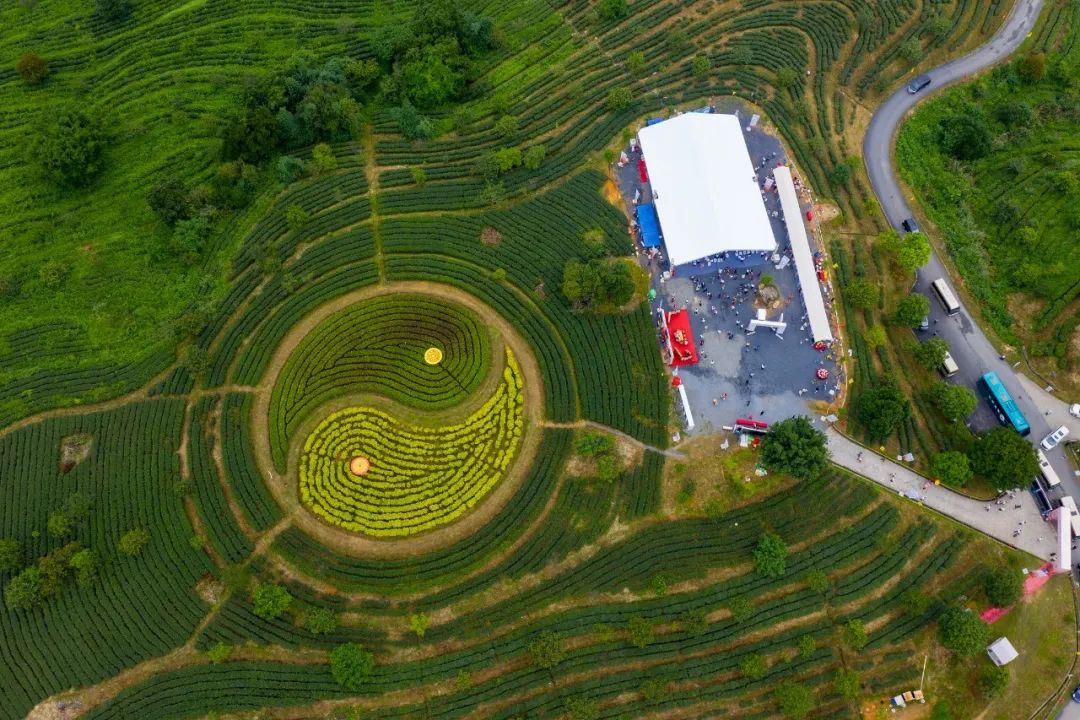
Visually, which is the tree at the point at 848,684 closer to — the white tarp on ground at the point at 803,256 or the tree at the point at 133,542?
the white tarp on ground at the point at 803,256

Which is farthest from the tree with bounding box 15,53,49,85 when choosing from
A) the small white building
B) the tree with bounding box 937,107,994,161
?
the small white building

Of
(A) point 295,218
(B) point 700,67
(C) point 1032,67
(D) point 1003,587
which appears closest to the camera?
(D) point 1003,587

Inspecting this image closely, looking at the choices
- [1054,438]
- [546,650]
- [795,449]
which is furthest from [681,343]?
[1054,438]

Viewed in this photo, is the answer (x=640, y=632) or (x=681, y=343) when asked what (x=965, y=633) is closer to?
(x=640, y=632)

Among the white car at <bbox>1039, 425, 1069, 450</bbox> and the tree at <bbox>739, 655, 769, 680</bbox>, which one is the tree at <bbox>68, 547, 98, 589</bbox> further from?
the white car at <bbox>1039, 425, 1069, 450</bbox>

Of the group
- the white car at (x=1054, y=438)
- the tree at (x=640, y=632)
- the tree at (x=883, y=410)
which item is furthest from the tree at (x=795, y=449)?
the white car at (x=1054, y=438)

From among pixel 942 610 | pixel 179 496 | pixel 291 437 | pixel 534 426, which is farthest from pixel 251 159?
pixel 942 610
